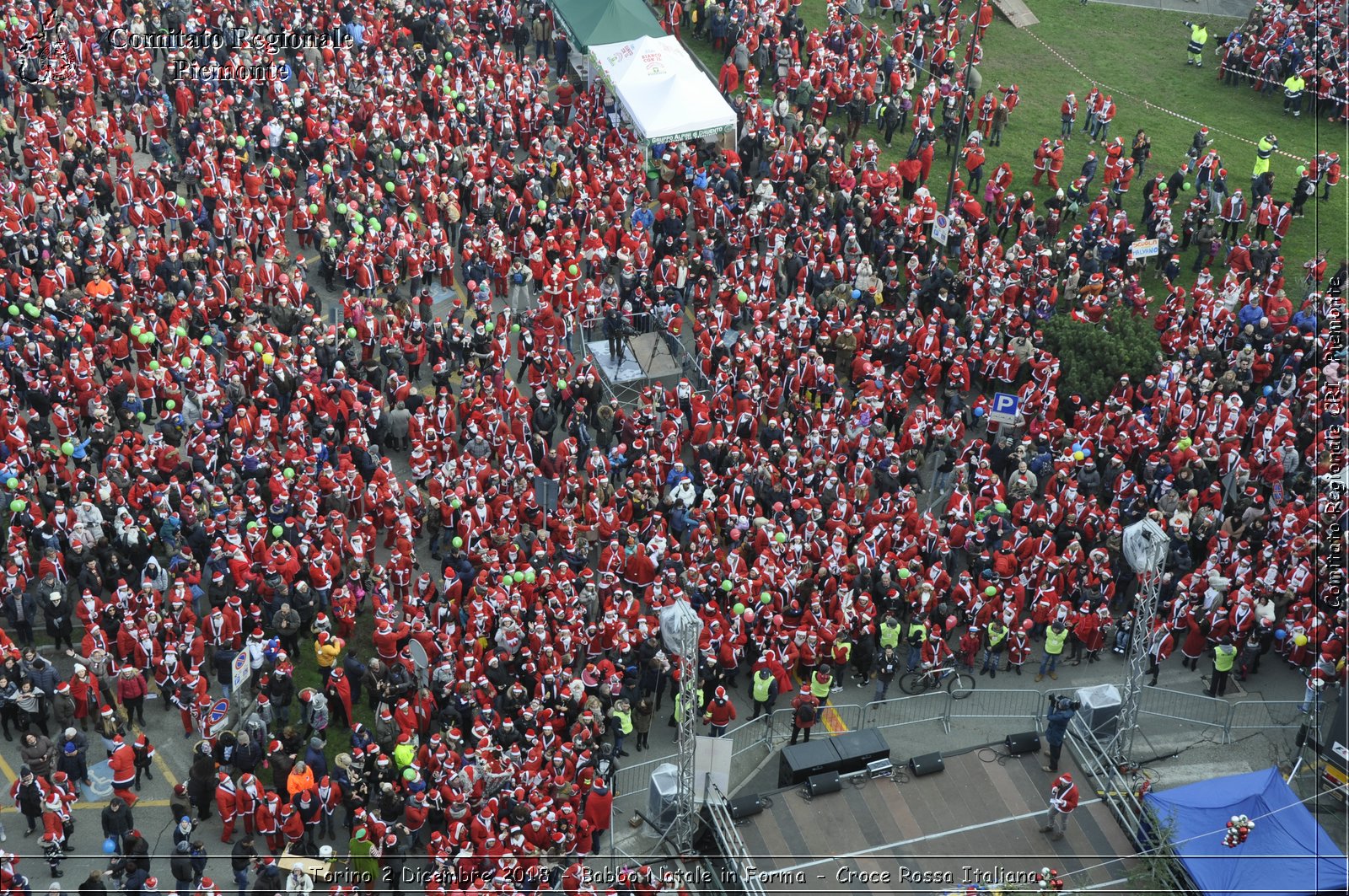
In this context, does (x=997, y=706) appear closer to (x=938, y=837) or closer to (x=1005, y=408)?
(x=938, y=837)

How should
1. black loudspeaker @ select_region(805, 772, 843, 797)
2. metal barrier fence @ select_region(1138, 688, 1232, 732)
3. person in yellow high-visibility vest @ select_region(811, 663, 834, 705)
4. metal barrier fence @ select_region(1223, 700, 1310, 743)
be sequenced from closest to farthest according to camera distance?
black loudspeaker @ select_region(805, 772, 843, 797), person in yellow high-visibility vest @ select_region(811, 663, 834, 705), metal barrier fence @ select_region(1223, 700, 1310, 743), metal barrier fence @ select_region(1138, 688, 1232, 732)

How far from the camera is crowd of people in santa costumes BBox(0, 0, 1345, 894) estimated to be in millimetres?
25859

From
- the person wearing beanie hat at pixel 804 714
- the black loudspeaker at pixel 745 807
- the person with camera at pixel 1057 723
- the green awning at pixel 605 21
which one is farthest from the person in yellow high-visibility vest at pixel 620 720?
the green awning at pixel 605 21

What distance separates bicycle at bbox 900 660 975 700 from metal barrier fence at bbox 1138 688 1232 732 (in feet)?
8.95

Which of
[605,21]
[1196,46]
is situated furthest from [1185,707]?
[1196,46]

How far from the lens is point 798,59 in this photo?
4694 cm

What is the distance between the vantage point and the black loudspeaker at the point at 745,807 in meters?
24.7

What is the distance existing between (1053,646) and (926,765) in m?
3.55

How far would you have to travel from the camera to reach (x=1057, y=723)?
25453mm

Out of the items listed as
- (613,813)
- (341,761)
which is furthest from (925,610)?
(341,761)

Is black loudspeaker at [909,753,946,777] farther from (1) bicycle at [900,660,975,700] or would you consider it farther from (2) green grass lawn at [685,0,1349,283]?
(2) green grass lawn at [685,0,1349,283]

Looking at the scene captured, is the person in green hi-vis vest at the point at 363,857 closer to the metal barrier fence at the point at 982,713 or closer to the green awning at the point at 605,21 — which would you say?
the metal barrier fence at the point at 982,713

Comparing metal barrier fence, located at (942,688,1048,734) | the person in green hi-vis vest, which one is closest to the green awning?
metal barrier fence, located at (942,688,1048,734)

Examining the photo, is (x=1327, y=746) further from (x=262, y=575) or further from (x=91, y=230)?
(x=91, y=230)
